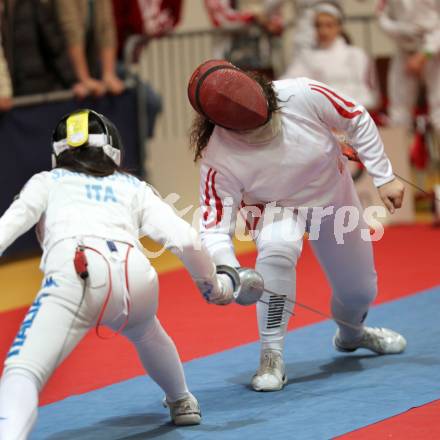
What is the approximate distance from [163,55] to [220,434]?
669 cm

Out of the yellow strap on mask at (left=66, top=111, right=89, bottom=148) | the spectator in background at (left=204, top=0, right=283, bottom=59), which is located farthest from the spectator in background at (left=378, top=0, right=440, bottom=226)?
the yellow strap on mask at (left=66, top=111, right=89, bottom=148)

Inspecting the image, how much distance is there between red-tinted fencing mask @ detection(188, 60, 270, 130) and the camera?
155 inches

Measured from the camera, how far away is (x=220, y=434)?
3584mm

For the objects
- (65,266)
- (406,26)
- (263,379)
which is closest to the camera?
(65,266)

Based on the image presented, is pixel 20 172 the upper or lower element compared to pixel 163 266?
upper

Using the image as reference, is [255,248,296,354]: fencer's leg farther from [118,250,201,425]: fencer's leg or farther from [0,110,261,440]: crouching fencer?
[118,250,201,425]: fencer's leg

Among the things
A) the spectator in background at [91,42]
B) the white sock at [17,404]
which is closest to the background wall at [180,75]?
the spectator in background at [91,42]

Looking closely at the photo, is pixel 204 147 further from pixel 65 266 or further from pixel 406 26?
pixel 406 26

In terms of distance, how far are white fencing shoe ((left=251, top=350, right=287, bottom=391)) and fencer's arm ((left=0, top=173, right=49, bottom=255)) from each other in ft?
3.81

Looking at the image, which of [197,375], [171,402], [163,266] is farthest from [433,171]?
[171,402]

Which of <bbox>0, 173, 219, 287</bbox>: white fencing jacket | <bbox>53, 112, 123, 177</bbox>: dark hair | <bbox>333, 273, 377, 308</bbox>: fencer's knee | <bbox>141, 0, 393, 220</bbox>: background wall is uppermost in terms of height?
<bbox>53, 112, 123, 177</bbox>: dark hair

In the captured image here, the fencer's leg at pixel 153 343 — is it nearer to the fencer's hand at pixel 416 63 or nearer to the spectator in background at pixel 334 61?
the spectator in background at pixel 334 61

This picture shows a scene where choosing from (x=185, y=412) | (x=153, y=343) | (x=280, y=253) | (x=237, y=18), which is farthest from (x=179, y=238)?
(x=237, y=18)

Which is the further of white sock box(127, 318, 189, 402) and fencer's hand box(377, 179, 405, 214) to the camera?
fencer's hand box(377, 179, 405, 214)
